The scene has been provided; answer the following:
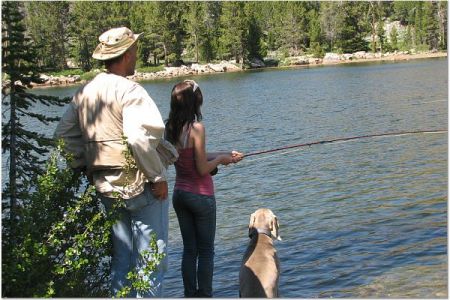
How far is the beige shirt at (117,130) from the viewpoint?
437 centimetres

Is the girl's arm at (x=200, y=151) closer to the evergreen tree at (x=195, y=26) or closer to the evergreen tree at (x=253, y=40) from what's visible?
the evergreen tree at (x=253, y=40)

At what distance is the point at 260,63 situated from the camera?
288 ft

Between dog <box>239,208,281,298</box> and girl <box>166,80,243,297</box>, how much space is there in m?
0.39

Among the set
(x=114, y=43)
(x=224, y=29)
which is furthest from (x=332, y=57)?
(x=114, y=43)

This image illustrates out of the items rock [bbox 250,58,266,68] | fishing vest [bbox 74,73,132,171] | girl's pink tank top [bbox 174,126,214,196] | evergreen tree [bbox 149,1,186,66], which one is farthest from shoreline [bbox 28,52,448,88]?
fishing vest [bbox 74,73,132,171]

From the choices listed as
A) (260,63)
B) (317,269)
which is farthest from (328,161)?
(260,63)

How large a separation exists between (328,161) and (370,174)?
199 centimetres

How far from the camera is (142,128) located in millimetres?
4344

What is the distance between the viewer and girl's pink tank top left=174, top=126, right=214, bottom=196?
17.9 ft

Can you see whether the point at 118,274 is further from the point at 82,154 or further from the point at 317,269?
the point at 317,269

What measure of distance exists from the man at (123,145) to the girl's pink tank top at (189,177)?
72 cm

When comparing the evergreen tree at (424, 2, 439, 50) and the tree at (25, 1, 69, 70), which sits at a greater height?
the tree at (25, 1, 69, 70)

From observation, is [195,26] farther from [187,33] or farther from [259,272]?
[259,272]

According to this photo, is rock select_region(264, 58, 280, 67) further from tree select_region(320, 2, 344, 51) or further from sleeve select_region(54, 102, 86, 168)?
sleeve select_region(54, 102, 86, 168)
